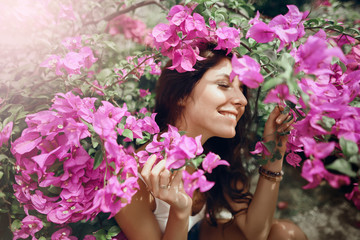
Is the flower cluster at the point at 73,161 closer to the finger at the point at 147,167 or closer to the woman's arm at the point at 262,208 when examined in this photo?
the finger at the point at 147,167

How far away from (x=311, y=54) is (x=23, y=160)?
0.84 m

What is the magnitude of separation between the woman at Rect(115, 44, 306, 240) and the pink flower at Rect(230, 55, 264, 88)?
0.88 ft

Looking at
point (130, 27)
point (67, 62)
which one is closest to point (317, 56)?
point (67, 62)

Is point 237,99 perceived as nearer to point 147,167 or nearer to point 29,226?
point 147,167

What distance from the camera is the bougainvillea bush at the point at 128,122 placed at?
1.81ft

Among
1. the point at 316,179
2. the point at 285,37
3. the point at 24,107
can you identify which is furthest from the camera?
the point at 24,107

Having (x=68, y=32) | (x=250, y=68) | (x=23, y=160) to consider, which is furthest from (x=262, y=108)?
(x=68, y=32)

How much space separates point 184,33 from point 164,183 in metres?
0.47

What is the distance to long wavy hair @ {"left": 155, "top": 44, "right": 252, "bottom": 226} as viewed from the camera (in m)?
1.02

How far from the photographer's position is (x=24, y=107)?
3.34ft

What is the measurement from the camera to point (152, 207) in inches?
44.7

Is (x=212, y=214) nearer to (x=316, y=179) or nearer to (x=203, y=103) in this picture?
(x=203, y=103)

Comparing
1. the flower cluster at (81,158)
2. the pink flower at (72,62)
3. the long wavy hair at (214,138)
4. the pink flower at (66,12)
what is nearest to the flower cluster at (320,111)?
the flower cluster at (81,158)

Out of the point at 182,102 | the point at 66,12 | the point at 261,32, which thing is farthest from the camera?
the point at 66,12
